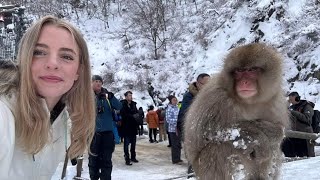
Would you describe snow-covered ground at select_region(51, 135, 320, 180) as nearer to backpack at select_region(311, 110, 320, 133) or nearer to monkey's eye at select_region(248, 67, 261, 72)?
backpack at select_region(311, 110, 320, 133)

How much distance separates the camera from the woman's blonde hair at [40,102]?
1143 millimetres

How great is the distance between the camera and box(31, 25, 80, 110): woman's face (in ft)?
4.04

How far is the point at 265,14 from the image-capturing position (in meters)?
17.7

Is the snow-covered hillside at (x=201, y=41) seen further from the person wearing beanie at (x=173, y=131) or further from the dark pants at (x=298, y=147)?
the dark pants at (x=298, y=147)

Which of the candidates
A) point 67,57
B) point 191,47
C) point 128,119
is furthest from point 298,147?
point 191,47

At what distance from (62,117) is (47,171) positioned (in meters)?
0.18

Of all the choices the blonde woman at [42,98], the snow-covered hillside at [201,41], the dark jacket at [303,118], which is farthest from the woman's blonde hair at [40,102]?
the snow-covered hillside at [201,41]

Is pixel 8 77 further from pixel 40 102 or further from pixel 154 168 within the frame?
pixel 154 168

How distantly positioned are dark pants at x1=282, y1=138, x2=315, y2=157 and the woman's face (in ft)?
14.4

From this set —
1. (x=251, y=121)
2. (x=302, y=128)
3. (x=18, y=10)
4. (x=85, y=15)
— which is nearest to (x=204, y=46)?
(x=85, y=15)

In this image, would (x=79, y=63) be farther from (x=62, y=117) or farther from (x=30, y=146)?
(x=30, y=146)

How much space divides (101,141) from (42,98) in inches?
141

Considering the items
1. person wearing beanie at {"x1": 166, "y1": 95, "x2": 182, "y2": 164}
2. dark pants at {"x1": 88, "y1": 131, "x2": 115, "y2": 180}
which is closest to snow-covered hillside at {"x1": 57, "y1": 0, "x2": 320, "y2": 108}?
person wearing beanie at {"x1": 166, "y1": 95, "x2": 182, "y2": 164}

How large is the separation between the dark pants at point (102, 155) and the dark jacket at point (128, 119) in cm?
209
